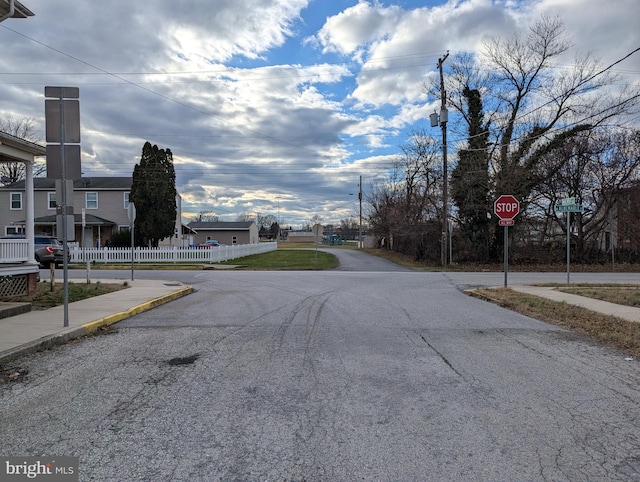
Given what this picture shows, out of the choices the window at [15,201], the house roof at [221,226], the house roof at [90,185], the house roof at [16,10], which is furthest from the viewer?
the house roof at [221,226]

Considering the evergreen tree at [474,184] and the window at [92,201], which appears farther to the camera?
the window at [92,201]

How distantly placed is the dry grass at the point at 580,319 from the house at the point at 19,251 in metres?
13.2

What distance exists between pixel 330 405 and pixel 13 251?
38.8 ft

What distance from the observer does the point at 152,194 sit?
34875 millimetres

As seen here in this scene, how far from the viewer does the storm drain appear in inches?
250

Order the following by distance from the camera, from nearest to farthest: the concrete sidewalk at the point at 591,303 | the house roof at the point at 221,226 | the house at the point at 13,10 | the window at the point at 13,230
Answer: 1. the house at the point at 13,10
2. the concrete sidewalk at the point at 591,303
3. the window at the point at 13,230
4. the house roof at the point at 221,226

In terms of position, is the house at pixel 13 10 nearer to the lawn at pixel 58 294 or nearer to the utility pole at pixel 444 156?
the lawn at pixel 58 294

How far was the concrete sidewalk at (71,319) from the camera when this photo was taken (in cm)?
714

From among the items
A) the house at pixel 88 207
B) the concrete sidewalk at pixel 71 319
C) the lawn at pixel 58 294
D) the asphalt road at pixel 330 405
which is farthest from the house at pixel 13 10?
the house at pixel 88 207

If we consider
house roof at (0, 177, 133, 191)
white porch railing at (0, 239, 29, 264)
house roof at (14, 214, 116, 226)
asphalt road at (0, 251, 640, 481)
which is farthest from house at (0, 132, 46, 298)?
house roof at (0, 177, 133, 191)

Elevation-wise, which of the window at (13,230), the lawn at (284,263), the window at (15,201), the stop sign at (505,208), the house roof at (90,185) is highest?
the house roof at (90,185)

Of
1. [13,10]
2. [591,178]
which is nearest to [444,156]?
[591,178]

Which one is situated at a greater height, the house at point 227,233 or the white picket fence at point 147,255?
the house at point 227,233

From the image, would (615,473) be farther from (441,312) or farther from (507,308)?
(507,308)
